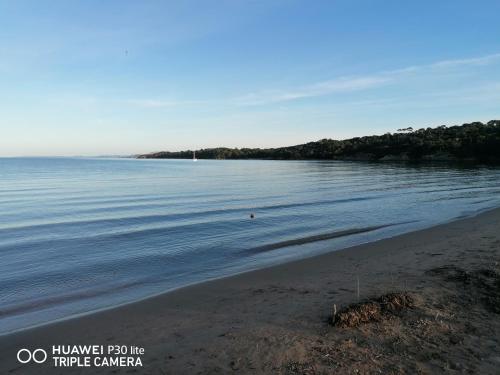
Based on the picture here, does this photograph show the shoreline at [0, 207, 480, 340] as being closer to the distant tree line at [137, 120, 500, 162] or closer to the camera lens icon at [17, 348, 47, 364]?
the camera lens icon at [17, 348, 47, 364]

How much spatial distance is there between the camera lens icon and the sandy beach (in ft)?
0.47

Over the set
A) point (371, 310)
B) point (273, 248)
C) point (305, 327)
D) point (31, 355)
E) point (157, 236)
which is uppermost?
point (371, 310)

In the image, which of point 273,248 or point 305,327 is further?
point 273,248

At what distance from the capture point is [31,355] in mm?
6398

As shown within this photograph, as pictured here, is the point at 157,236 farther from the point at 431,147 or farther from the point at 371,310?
the point at 431,147

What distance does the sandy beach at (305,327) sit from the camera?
5.51m

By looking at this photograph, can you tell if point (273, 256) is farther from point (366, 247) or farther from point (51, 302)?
point (51, 302)

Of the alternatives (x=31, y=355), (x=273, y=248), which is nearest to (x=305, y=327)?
(x=31, y=355)

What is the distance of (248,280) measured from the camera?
1055 cm

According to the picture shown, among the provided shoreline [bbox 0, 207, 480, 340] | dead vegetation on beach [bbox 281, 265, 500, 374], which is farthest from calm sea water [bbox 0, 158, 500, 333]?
dead vegetation on beach [bbox 281, 265, 500, 374]

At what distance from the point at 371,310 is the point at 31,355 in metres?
5.86

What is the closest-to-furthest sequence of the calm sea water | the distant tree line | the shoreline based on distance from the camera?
the shoreline < the calm sea water < the distant tree line

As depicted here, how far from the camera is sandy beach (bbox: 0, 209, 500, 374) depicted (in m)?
5.51

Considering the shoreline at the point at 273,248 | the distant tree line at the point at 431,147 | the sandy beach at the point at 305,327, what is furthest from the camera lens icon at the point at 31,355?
the distant tree line at the point at 431,147
